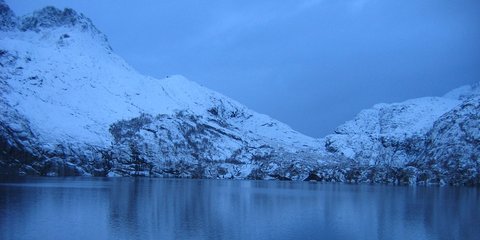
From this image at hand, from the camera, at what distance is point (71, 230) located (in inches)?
1864

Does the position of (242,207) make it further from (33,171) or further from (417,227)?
(33,171)

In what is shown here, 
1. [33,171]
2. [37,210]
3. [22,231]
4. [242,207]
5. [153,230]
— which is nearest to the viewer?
[22,231]

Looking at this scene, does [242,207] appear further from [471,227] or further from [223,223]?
[471,227]

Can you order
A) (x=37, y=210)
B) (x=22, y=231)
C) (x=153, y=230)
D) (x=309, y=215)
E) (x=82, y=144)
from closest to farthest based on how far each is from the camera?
(x=22, y=231) < (x=153, y=230) < (x=37, y=210) < (x=309, y=215) < (x=82, y=144)

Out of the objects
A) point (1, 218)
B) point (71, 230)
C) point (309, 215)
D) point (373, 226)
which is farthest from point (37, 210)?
point (373, 226)

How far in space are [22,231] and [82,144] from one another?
6281 inches

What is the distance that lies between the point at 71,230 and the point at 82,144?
158172 millimetres

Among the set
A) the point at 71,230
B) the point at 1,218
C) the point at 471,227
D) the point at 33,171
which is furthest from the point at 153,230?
the point at 33,171

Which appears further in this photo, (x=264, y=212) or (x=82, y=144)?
(x=82, y=144)

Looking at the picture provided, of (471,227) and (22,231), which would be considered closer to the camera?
(22,231)

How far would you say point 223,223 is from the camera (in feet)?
188

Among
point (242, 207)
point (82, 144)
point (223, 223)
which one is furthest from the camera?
point (82, 144)

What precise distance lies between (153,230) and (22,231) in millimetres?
12125

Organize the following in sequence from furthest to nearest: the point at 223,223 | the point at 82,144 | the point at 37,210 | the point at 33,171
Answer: the point at 82,144
the point at 33,171
the point at 37,210
the point at 223,223
